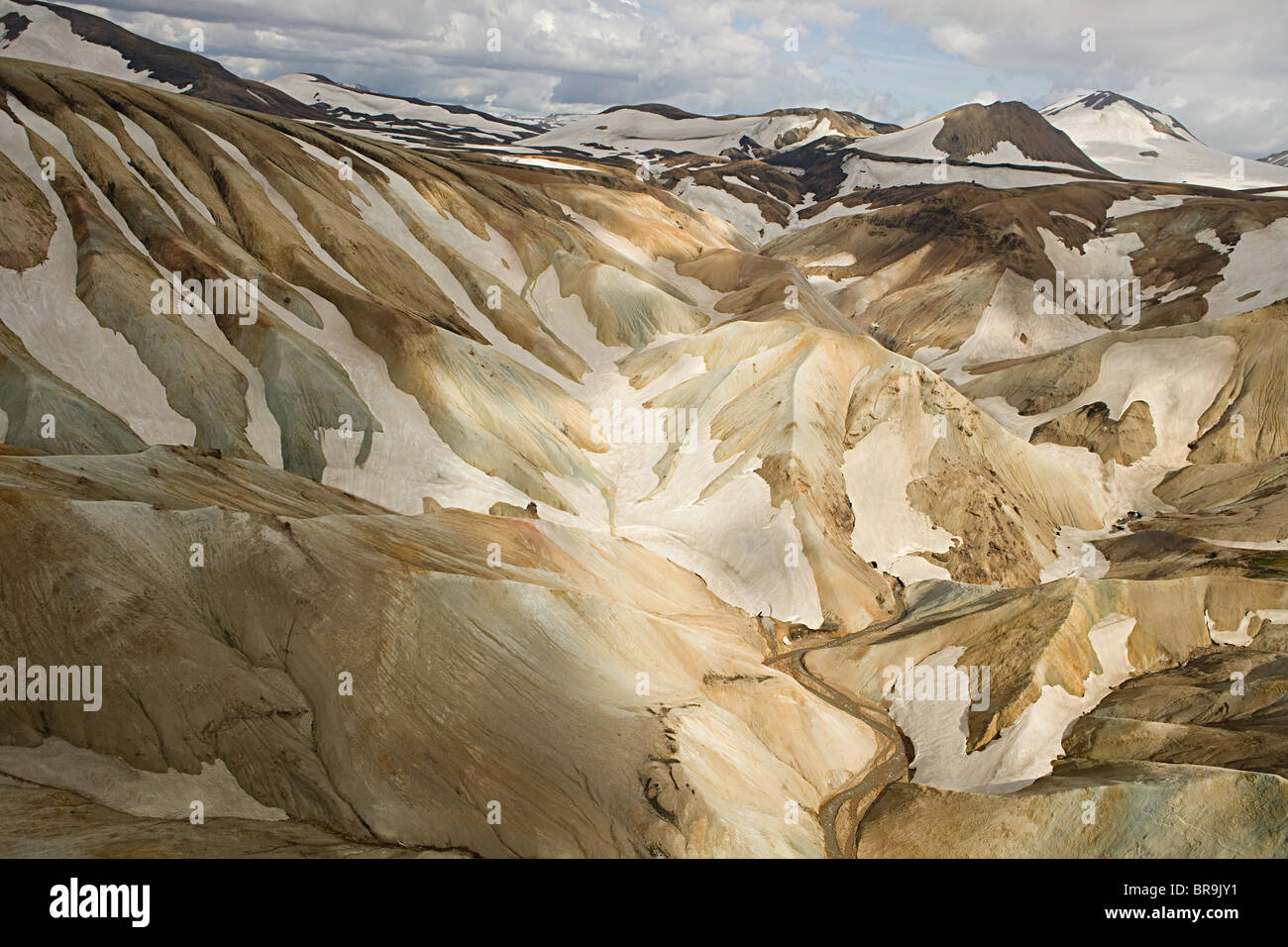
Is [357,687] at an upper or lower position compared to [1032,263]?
lower

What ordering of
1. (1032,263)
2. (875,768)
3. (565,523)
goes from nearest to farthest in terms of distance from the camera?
(875,768), (565,523), (1032,263)

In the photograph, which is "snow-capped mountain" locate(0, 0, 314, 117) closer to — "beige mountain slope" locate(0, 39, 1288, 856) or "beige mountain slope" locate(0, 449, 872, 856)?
"beige mountain slope" locate(0, 39, 1288, 856)

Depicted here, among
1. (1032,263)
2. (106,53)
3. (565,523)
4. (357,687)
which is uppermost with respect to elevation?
(106,53)

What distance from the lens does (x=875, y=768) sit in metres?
29.7

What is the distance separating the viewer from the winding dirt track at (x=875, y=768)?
86.7 feet

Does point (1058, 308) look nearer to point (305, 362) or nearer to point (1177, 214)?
point (1177, 214)

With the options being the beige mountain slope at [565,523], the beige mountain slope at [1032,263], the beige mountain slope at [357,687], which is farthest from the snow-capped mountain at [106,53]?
the beige mountain slope at [357,687]

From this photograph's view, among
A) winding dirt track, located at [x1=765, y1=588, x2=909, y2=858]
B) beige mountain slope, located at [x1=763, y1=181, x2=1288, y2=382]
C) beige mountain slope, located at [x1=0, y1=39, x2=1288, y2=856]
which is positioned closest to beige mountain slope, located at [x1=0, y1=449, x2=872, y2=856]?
beige mountain slope, located at [x1=0, y1=39, x2=1288, y2=856]

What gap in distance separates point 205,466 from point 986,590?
1272 inches

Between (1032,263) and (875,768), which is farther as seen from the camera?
(1032,263)

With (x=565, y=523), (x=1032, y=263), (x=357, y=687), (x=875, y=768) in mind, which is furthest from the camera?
(x=1032, y=263)

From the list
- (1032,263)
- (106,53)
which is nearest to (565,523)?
(1032,263)

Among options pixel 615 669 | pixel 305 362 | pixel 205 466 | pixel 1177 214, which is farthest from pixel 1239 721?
pixel 1177 214

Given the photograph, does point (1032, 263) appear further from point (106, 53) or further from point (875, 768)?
point (106, 53)
